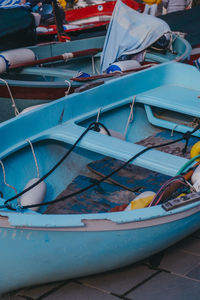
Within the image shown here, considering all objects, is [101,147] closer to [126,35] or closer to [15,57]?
[15,57]

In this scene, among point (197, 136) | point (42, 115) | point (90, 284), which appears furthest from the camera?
point (197, 136)

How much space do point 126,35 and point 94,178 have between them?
2938mm

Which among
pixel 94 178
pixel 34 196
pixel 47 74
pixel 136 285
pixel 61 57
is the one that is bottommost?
pixel 136 285

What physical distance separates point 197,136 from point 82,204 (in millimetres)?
1341

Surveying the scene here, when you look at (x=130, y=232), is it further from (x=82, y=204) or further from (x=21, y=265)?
(x=82, y=204)

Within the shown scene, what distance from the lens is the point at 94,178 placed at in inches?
139

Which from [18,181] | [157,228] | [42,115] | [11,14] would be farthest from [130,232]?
[11,14]

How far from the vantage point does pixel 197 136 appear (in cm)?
396

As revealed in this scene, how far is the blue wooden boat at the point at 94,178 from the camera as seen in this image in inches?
92.2

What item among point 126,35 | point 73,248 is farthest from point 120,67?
point 73,248

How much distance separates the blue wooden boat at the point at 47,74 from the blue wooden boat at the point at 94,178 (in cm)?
86

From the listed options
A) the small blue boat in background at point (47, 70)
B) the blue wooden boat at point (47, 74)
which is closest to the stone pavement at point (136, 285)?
the small blue boat in background at point (47, 70)

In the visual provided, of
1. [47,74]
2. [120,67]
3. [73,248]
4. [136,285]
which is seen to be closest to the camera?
[73,248]

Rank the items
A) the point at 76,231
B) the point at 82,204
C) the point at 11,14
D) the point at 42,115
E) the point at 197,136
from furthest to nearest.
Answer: the point at 11,14, the point at 197,136, the point at 42,115, the point at 82,204, the point at 76,231
